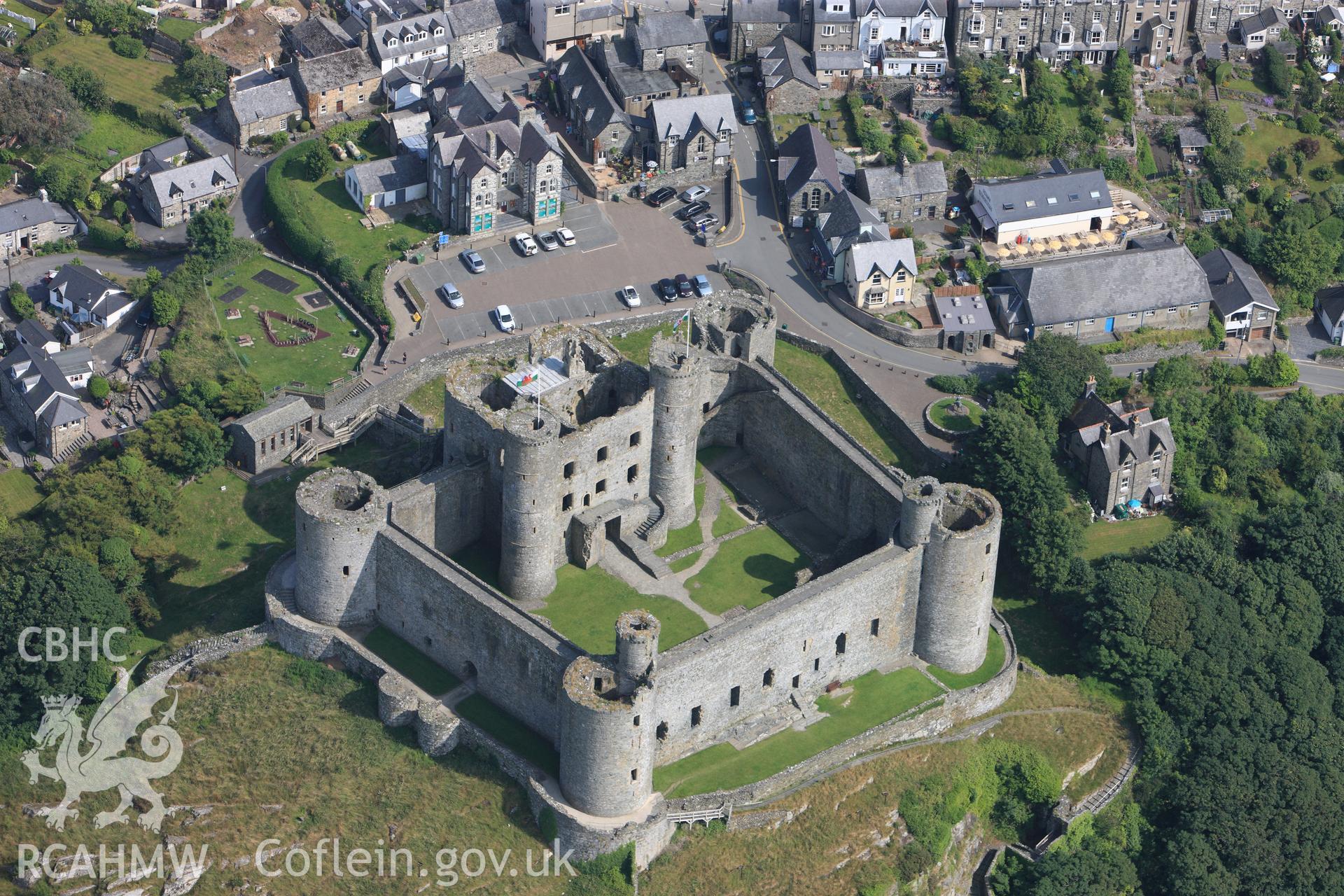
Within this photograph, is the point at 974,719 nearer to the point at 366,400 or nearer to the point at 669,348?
the point at 669,348

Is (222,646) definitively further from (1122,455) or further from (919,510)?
(1122,455)

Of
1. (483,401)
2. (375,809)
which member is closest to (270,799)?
(375,809)

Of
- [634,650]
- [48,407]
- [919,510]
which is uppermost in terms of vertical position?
[919,510]

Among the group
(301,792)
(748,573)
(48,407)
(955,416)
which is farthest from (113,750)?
(955,416)

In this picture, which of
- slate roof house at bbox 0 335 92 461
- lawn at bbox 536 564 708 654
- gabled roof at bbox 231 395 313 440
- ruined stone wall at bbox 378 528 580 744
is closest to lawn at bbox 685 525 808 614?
lawn at bbox 536 564 708 654

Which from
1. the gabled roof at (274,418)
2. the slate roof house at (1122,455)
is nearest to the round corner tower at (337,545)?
the gabled roof at (274,418)

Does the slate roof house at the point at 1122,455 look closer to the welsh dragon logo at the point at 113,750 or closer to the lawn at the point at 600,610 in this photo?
the lawn at the point at 600,610

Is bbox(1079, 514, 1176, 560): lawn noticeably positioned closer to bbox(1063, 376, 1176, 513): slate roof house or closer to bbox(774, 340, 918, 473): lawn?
bbox(1063, 376, 1176, 513): slate roof house
